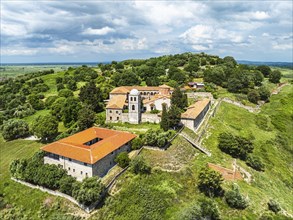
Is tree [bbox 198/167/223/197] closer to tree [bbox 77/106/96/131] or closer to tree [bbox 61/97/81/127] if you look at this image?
tree [bbox 77/106/96/131]

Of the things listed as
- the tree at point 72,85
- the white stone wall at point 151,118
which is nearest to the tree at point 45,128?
the white stone wall at point 151,118

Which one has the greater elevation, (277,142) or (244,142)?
(244,142)

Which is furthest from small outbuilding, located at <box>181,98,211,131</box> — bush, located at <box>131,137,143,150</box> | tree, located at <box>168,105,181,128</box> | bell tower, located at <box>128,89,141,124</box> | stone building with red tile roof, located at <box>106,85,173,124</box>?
bush, located at <box>131,137,143,150</box>

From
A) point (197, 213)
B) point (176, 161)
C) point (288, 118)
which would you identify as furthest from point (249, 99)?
point (197, 213)

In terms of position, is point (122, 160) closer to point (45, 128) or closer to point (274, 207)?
point (274, 207)

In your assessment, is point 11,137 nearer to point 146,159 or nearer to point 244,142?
point 146,159

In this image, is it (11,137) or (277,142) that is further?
(11,137)

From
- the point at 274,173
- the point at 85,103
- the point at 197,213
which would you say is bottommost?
the point at 274,173
